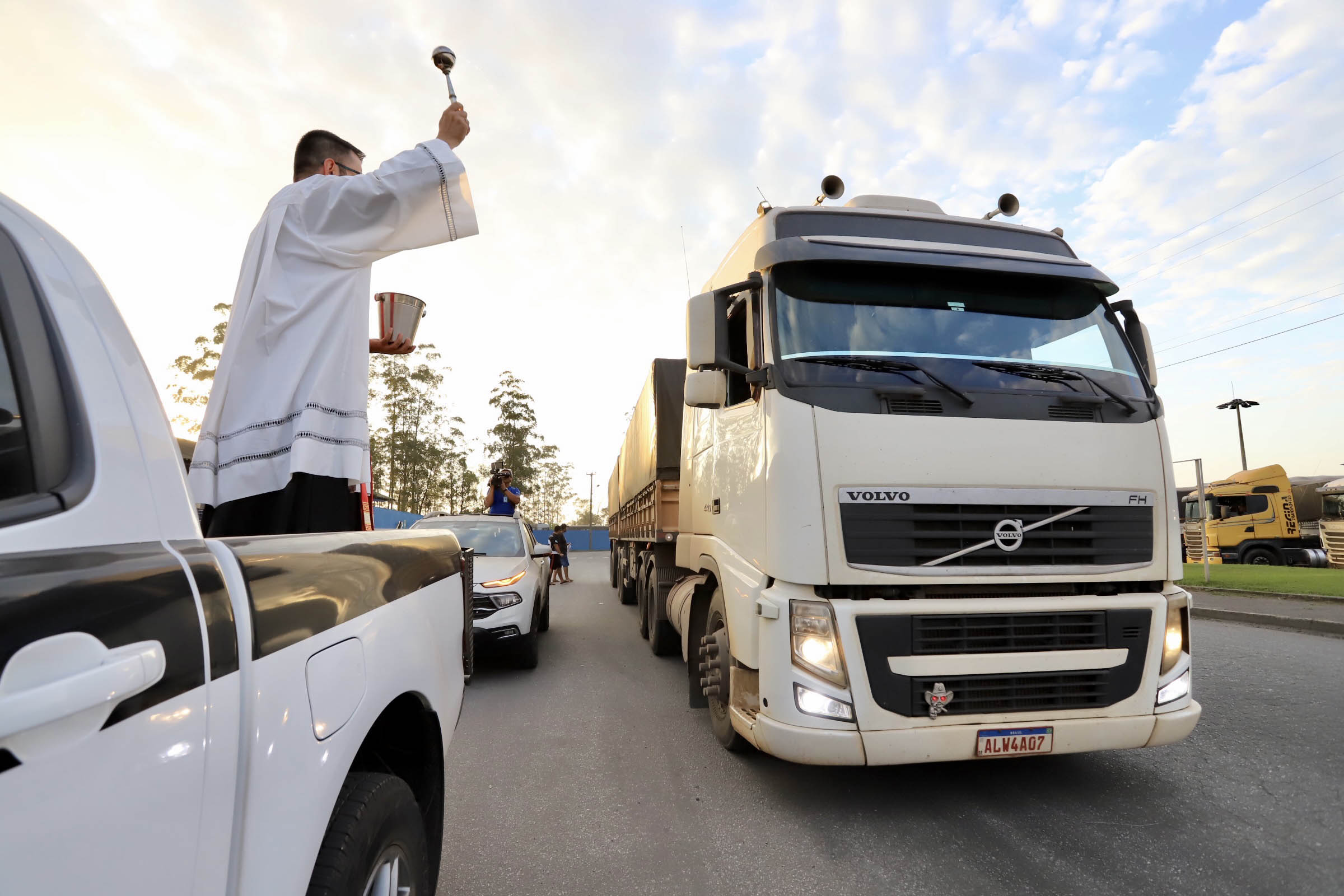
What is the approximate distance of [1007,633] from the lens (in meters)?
3.19

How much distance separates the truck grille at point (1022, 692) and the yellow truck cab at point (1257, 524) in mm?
19601

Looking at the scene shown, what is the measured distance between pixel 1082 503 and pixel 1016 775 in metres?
1.56

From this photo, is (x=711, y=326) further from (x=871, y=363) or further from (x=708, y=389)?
(x=871, y=363)

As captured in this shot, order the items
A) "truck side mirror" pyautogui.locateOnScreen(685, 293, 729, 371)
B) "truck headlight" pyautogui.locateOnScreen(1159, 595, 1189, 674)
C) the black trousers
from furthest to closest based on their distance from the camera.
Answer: "truck side mirror" pyautogui.locateOnScreen(685, 293, 729, 371), "truck headlight" pyautogui.locateOnScreen(1159, 595, 1189, 674), the black trousers

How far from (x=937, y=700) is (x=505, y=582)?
14.4ft

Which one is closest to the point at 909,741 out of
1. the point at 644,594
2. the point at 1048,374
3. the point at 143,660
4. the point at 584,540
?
the point at 1048,374

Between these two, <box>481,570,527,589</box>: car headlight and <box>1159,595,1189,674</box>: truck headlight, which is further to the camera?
<box>481,570,527,589</box>: car headlight

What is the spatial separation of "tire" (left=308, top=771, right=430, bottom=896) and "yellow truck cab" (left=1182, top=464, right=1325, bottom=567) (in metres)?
22.4

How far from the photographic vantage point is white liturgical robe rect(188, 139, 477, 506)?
6.59 feet

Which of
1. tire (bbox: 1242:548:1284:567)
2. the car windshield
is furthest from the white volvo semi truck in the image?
tire (bbox: 1242:548:1284:567)

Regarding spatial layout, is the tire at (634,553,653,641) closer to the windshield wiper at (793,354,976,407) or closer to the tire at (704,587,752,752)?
the tire at (704,587,752,752)

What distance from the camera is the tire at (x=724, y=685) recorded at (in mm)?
3799

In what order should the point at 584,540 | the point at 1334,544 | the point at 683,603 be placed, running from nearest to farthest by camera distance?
the point at 683,603, the point at 1334,544, the point at 584,540

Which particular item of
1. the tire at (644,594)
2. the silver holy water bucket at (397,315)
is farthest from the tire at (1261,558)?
the silver holy water bucket at (397,315)
